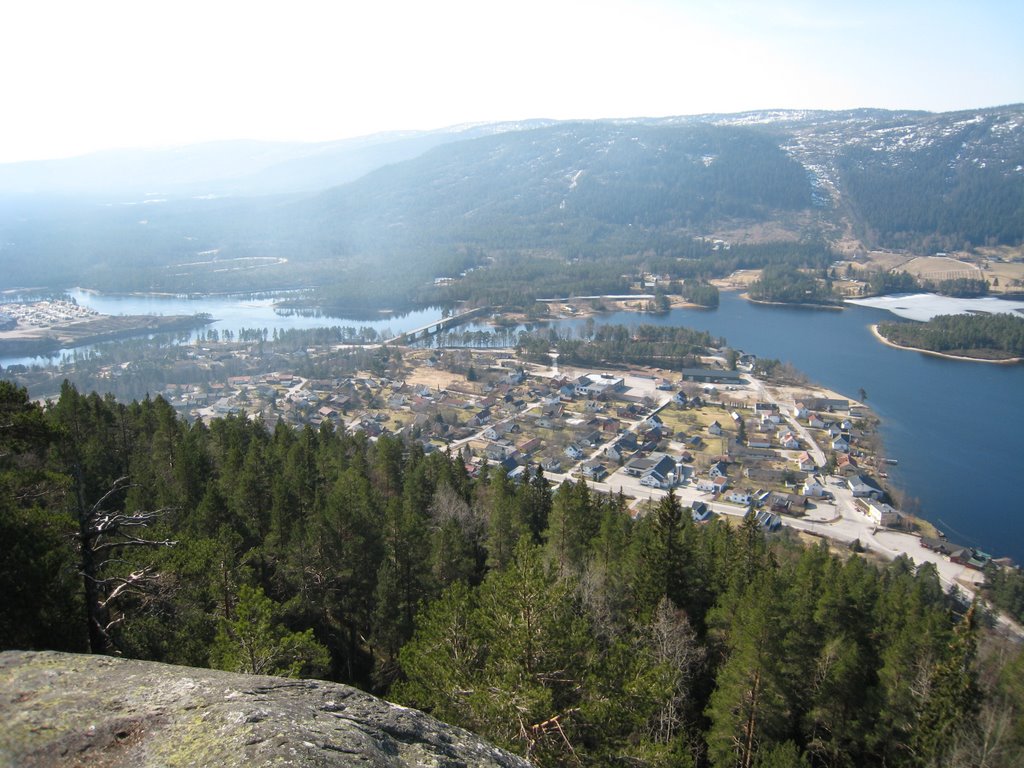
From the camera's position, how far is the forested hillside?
2820 mm

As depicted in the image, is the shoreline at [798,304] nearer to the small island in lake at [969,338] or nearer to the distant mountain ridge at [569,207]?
Result: the small island in lake at [969,338]

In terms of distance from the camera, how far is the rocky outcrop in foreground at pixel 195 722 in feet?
4.11

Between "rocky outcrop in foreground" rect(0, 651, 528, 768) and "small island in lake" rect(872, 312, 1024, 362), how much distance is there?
3607 centimetres

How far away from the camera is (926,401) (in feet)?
80.0

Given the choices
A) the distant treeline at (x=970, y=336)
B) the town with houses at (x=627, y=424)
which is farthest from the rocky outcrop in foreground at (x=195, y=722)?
the distant treeline at (x=970, y=336)

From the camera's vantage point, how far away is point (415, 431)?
18.9 m

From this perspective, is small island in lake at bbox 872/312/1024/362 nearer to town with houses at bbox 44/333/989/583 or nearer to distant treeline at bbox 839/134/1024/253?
town with houses at bbox 44/333/989/583

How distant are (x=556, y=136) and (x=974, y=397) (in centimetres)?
8352

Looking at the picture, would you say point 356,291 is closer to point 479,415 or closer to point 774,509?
point 479,415

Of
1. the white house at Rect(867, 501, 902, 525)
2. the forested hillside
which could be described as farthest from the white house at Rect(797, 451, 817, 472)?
the forested hillside

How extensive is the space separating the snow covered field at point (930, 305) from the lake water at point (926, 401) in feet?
4.27

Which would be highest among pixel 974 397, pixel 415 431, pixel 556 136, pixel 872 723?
pixel 556 136

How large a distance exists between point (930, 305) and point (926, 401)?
2048 centimetres

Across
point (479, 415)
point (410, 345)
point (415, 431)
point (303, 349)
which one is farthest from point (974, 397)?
point (303, 349)
